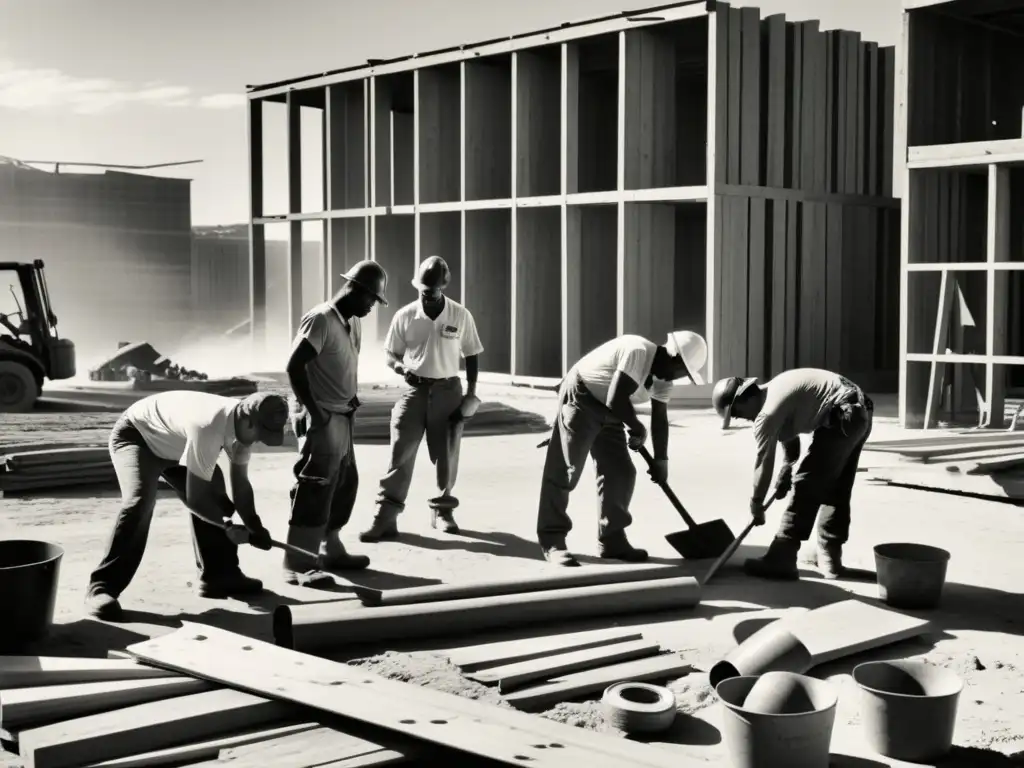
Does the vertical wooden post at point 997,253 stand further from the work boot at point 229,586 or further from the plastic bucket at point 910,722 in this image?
the work boot at point 229,586

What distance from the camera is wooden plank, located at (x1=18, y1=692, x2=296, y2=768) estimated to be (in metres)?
4.18

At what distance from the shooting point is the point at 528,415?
14.4 m

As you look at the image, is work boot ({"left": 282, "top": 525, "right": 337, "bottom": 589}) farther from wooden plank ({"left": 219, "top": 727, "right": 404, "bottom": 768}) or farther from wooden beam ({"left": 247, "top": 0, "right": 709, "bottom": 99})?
wooden beam ({"left": 247, "top": 0, "right": 709, "bottom": 99})

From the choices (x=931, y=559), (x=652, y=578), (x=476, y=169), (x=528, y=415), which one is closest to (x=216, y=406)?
(x=652, y=578)

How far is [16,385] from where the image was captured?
53.5 ft

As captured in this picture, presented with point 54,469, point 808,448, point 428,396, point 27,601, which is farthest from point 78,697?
point 54,469

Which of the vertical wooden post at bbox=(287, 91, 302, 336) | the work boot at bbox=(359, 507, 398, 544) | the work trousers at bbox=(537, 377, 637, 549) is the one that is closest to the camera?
the work trousers at bbox=(537, 377, 637, 549)

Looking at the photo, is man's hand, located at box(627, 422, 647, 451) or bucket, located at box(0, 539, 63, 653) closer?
bucket, located at box(0, 539, 63, 653)

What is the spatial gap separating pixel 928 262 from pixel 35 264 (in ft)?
40.2

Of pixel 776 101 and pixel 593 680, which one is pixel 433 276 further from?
pixel 776 101

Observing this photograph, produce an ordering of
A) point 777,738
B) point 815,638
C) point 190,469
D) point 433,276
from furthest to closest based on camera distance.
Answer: point 433,276 → point 190,469 → point 815,638 → point 777,738

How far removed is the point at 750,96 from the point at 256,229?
13445mm

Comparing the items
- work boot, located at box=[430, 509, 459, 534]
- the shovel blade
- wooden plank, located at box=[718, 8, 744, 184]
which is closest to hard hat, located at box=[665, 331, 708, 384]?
the shovel blade

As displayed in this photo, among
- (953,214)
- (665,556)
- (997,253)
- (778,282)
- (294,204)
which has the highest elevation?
(294,204)
